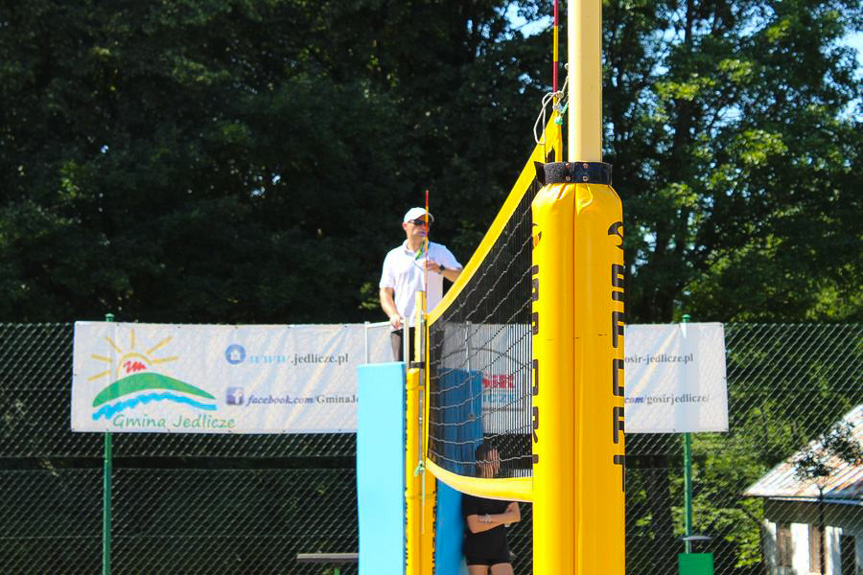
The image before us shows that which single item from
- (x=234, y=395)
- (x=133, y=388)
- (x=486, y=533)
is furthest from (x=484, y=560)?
(x=133, y=388)

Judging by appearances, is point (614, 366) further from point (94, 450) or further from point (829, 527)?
point (94, 450)

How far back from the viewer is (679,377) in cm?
1051

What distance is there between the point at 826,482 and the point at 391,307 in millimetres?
6845

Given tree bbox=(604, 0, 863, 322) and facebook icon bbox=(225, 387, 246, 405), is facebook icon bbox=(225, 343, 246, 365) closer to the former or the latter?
facebook icon bbox=(225, 387, 246, 405)

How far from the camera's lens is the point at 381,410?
638 cm

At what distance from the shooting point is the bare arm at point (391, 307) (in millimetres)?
7727

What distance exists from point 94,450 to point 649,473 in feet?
21.1

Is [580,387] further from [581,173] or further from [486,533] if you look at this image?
[486,533]

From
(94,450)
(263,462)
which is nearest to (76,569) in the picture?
(94,450)

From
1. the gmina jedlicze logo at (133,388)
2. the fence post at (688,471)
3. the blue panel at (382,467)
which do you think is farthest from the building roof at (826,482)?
the blue panel at (382,467)

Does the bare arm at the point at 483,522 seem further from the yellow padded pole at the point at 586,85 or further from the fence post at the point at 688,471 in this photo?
the yellow padded pole at the point at 586,85

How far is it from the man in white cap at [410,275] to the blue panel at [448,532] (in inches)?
42.2

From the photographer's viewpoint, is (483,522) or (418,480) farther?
(483,522)

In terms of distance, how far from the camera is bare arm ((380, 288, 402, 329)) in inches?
304
